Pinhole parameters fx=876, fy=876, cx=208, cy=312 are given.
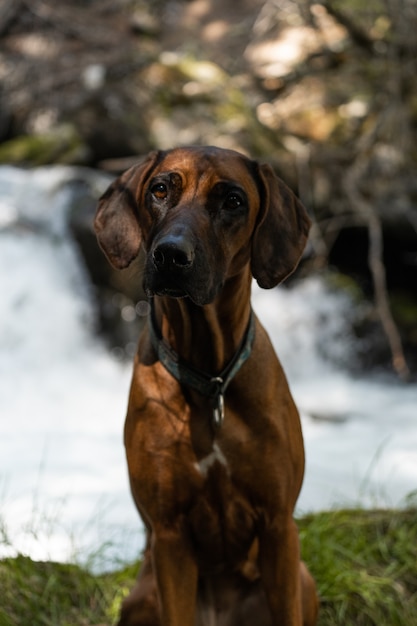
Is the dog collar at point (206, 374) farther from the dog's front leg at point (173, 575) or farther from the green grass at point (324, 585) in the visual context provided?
the green grass at point (324, 585)

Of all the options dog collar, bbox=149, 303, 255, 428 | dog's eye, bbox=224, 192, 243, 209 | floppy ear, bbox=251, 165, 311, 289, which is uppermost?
dog's eye, bbox=224, 192, 243, 209

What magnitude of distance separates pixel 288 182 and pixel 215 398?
545 centimetres

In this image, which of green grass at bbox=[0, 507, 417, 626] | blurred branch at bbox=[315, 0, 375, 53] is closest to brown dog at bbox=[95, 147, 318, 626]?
green grass at bbox=[0, 507, 417, 626]

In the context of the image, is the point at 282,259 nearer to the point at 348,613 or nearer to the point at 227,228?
the point at 227,228

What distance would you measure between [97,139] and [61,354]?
233cm

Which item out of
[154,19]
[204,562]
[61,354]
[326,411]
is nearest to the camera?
[204,562]

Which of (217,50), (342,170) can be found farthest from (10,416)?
(217,50)

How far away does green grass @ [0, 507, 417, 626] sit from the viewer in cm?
295

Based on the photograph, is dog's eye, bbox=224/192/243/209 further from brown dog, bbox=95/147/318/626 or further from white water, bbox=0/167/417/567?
white water, bbox=0/167/417/567

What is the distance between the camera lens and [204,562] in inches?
97.9

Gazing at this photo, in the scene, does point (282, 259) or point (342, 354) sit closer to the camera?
point (282, 259)

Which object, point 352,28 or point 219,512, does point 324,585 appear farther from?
point 352,28

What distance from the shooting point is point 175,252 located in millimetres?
2014

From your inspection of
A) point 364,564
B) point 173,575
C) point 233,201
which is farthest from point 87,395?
point 233,201
